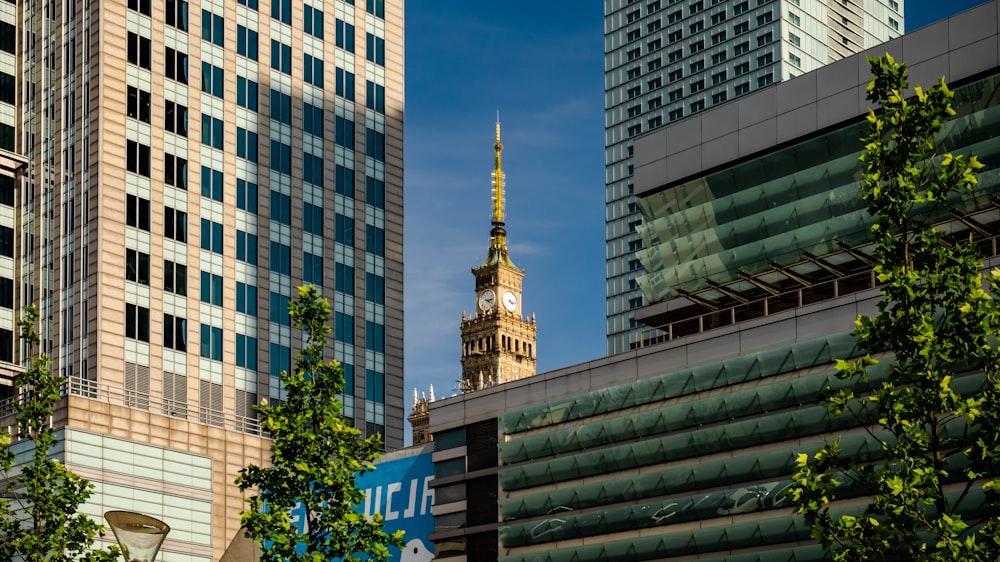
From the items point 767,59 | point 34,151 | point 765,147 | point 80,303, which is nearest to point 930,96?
point 765,147

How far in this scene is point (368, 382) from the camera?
121 meters

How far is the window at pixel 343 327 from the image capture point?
120 m

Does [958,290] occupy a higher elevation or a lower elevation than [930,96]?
lower

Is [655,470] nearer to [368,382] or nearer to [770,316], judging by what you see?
[770,316]

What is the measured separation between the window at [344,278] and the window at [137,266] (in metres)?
15.9

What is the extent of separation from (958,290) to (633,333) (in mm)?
157954

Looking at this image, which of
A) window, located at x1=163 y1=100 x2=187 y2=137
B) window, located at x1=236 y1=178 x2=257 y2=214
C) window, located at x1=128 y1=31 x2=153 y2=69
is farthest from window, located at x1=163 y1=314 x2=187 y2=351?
window, located at x1=128 y1=31 x2=153 y2=69

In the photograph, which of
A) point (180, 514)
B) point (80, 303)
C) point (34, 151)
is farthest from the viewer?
point (34, 151)

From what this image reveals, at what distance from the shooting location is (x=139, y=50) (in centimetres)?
11375

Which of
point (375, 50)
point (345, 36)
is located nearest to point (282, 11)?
point (345, 36)

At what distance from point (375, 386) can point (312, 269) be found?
32.0 ft

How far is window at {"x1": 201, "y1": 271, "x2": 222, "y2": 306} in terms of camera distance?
113100 millimetres

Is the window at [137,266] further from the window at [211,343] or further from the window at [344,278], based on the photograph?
the window at [344,278]

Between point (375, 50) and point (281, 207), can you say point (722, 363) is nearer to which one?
point (281, 207)
